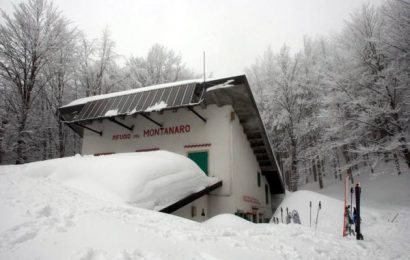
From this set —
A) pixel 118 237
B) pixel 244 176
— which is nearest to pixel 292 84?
pixel 244 176

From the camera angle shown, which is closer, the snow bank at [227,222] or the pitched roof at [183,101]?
the snow bank at [227,222]

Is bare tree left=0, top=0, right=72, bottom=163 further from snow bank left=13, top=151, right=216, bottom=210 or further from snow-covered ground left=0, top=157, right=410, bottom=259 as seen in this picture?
snow-covered ground left=0, top=157, right=410, bottom=259

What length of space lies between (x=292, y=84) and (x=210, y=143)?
14616 millimetres

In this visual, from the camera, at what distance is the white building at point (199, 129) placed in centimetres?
1256

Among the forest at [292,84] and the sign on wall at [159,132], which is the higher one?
the forest at [292,84]

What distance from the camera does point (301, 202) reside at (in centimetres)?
1395

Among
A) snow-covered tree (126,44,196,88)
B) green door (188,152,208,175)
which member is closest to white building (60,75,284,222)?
green door (188,152,208,175)

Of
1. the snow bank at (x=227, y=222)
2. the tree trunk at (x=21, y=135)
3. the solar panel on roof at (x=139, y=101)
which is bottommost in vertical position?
the snow bank at (x=227, y=222)

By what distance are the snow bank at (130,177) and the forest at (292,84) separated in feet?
34.0

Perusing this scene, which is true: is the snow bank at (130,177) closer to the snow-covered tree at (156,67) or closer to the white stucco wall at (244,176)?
the white stucco wall at (244,176)

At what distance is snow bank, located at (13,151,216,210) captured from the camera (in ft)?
22.5

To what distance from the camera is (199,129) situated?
1366cm

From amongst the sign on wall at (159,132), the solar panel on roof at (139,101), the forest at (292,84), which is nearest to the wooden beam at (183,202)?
the sign on wall at (159,132)

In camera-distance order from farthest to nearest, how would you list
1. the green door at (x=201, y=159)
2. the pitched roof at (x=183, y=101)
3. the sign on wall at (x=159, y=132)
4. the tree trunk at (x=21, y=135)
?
the tree trunk at (x=21, y=135) < the sign on wall at (x=159, y=132) < the green door at (x=201, y=159) < the pitched roof at (x=183, y=101)
